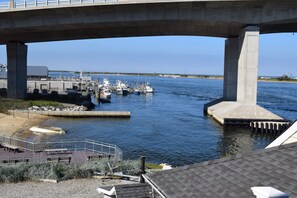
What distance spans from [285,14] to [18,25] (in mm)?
38378

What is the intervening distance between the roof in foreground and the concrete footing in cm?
4110

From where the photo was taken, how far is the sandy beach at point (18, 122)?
4106cm

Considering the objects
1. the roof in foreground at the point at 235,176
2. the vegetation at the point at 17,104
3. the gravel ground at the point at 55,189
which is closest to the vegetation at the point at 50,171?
the gravel ground at the point at 55,189

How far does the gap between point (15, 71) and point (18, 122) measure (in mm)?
21990

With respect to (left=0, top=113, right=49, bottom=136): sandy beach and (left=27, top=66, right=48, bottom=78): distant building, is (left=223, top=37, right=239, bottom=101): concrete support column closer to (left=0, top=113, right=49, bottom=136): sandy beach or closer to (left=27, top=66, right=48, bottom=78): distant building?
(left=0, top=113, right=49, bottom=136): sandy beach

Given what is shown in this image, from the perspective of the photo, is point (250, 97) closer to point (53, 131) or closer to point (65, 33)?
point (53, 131)

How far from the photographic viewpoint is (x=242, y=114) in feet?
165

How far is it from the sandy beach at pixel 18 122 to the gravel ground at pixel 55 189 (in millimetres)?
21103

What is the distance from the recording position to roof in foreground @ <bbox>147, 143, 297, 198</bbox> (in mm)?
7223

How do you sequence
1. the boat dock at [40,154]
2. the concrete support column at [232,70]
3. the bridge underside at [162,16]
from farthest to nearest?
the concrete support column at [232,70] → the bridge underside at [162,16] → the boat dock at [40,154]

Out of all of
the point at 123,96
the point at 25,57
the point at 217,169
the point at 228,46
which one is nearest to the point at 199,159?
the point at 217,169

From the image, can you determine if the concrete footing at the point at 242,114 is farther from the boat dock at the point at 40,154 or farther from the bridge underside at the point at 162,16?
the boat dock at the point at 40,154

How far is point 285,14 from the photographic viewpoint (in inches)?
1921

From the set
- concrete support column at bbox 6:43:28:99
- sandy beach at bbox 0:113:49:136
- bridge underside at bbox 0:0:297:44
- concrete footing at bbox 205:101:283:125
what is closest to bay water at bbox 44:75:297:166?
concrete footing at bbox 205:101:283:125
